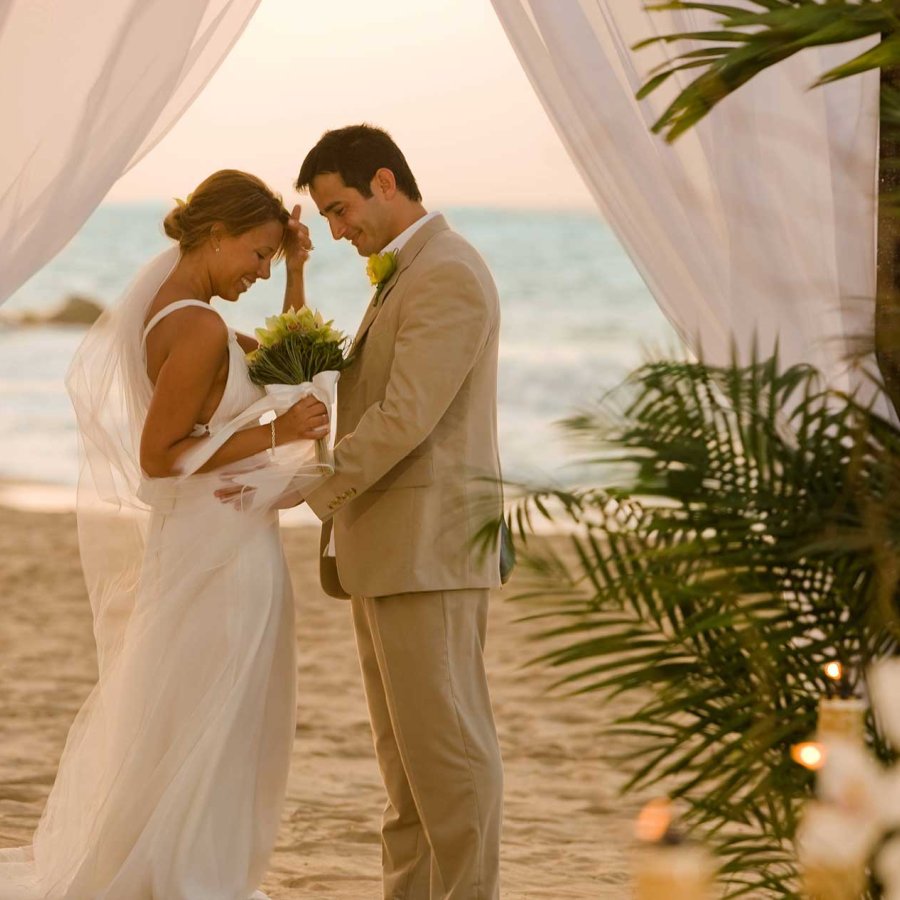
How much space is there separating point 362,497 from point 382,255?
541mm

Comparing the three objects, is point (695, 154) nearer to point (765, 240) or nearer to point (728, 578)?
point (765, 240)

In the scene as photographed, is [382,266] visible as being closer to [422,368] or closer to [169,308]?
[422,368]

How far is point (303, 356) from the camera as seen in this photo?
320 cm

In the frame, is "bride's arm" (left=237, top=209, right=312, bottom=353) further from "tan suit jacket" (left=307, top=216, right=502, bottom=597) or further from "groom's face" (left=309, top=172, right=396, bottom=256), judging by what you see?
"tan suit jacket" (left=307, top=216, right=502, bottom=597)

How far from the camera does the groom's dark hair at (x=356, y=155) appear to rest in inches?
124

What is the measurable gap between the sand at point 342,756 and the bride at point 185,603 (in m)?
0.54

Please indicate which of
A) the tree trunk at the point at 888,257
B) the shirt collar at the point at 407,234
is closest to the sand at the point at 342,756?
the tree trunk at the point at 888,257

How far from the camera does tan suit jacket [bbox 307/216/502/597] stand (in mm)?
3057

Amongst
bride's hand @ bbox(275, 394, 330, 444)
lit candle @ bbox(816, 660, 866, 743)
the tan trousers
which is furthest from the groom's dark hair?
lit candle @ bbox(816, 660, 866, 743)

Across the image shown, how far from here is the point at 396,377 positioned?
3061 millimetres

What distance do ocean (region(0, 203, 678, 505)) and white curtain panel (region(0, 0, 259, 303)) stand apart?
8.31 m

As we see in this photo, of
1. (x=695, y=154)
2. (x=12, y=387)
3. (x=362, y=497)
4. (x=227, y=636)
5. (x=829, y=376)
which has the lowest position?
(x=12, y=387)

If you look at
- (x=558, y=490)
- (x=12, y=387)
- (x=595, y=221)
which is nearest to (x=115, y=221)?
(x=595, y=221)

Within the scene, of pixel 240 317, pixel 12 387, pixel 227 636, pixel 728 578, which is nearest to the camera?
pixel 728 578
